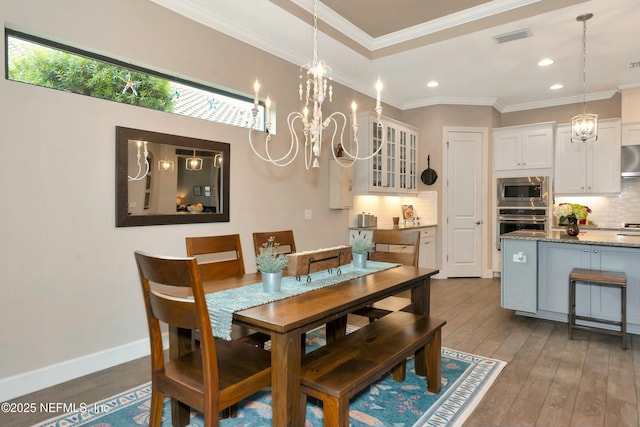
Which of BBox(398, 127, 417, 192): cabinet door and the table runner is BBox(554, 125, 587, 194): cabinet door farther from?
the table runner

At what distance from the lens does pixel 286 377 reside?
5.20ft

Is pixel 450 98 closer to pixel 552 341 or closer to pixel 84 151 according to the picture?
pixel 552 341

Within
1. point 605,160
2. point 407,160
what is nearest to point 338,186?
point 407,160

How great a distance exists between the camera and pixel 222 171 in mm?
3578

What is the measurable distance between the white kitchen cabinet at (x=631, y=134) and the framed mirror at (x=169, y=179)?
18.8 feet

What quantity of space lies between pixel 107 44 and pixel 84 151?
83 centimetres

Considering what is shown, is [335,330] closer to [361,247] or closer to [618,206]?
[361,247]

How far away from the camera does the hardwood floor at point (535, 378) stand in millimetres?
2221

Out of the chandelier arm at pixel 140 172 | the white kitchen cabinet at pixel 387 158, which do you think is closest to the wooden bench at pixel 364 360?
the chandelier arm at pixel 140 172

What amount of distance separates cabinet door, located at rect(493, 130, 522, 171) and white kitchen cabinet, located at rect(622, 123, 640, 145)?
1.36 m

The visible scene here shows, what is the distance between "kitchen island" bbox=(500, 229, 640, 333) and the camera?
11.6 ft

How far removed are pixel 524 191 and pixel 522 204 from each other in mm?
213

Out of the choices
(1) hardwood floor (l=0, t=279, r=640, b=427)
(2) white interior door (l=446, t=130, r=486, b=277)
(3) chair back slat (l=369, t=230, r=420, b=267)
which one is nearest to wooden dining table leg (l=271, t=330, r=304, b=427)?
(1) hardwood floor (l=0, t=279, r=640, b=427)

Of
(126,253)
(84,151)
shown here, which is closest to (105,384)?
(126,253)
